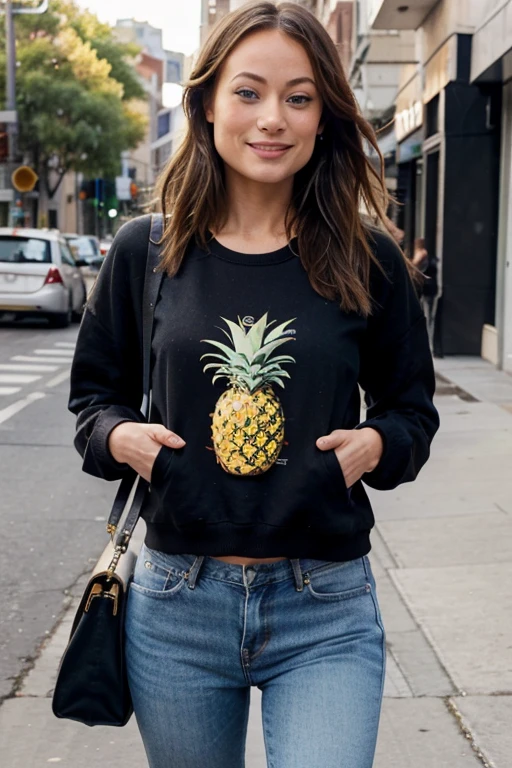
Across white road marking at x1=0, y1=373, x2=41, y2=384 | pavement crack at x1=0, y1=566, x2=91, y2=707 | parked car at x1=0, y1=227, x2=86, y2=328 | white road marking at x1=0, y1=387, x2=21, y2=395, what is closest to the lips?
pavement crack at x1=0, y1=566, x2=91, y2=707

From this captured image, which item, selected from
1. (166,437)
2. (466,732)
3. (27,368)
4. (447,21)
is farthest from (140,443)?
→ (447,21)

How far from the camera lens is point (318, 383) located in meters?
2.20

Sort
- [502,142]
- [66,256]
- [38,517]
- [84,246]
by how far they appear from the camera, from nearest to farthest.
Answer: [38,517] → [502,142] → [66,256] → [84,246]

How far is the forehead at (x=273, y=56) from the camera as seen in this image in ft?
7.38

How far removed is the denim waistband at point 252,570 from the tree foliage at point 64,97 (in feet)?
165

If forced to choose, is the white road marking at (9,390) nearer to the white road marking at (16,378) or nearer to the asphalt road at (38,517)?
A: the asphalt road at (38,517)

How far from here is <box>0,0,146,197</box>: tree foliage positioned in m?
52.3

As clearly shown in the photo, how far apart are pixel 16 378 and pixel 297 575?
12.6 m

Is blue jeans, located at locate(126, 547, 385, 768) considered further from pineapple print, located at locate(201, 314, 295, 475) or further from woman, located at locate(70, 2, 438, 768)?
pineapple print, located at locate(201, 314, 295, 475)

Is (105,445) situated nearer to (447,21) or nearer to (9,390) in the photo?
(9,390)

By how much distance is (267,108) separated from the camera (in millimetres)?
2279

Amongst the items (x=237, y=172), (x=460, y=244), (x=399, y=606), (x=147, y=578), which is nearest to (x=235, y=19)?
(x=237, y=172)

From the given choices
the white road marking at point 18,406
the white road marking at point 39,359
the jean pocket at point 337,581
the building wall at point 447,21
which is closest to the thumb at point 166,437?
the jean pocket at point 337,581

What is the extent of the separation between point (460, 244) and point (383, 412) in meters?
15.3
